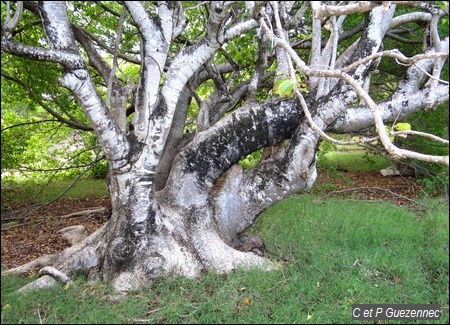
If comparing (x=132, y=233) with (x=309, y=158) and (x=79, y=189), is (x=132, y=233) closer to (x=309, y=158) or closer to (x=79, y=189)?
(x=309, y=158)

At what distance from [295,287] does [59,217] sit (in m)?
3.88

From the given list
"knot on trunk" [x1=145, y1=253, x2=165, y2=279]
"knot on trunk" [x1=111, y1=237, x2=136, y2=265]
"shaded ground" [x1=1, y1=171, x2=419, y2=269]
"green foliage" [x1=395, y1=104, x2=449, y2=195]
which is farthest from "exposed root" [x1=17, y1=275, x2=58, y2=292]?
"green foliage" [x1=395, y1=104, x2=449, y2=195]

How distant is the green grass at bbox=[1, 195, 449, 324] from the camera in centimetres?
285

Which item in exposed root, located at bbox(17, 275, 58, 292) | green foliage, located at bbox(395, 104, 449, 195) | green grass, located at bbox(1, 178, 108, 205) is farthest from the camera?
green foliage, located at bbox(395, 104, 449, 195)

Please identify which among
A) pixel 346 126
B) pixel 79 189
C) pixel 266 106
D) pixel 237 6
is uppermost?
pixel 237 6

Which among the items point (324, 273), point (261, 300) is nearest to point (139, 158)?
point (261, 300)

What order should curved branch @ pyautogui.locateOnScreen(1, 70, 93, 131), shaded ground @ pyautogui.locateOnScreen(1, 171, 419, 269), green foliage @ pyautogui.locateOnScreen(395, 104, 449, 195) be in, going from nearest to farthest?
1. shaded ground @ pyautogui.locateOnScreen(1, 171, 419, 269)
2. curved branch @ pyautogui.locateOnScreen(1, 70, 93, 131)
3. green foliage @ pyautogui.locateOnScreen(395, 104, 449, 195)

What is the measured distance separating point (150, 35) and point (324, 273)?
2830 millimetres

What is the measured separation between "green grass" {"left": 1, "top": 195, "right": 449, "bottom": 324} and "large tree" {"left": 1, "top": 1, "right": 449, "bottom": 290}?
0.30 m

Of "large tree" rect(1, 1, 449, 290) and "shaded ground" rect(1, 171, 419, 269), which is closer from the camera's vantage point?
"large tree" rect(1, 1, 449, 290)

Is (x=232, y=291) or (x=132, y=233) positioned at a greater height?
(x=132, y=233)

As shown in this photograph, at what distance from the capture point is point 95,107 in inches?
124

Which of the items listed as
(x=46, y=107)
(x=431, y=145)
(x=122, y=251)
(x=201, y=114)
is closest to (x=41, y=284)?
(x=122, y=251)

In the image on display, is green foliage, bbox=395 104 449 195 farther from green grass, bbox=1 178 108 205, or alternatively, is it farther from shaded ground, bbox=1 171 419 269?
green grass, bbox=1 178 108 205
